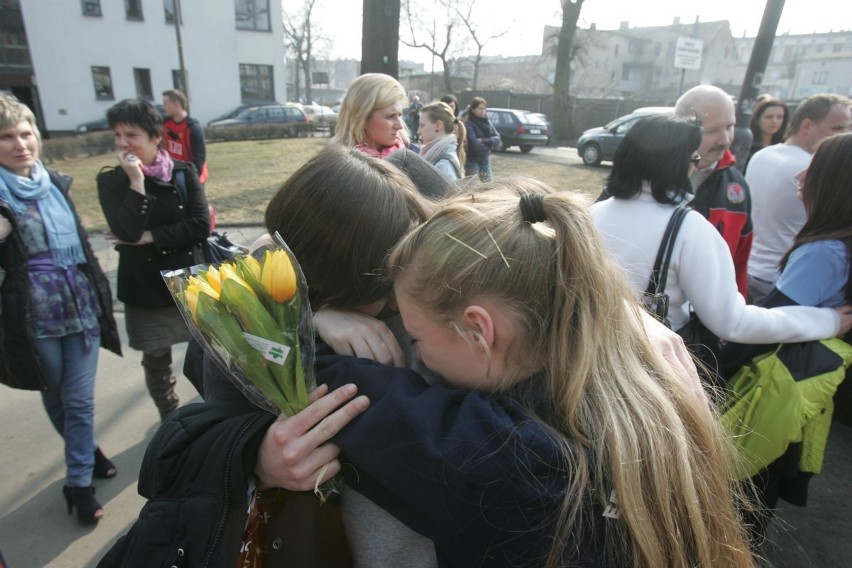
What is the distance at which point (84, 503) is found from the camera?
2568 mm

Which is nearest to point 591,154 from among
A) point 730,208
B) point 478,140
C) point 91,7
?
point 478,140

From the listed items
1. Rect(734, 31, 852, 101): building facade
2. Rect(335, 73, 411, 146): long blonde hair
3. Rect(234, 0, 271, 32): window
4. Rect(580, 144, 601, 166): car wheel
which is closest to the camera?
Rect(335, 73, 411, 146): long blonde hair

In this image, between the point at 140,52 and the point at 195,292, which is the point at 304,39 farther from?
the point at 195,292

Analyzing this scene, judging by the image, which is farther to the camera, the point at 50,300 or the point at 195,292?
the point at 50,300

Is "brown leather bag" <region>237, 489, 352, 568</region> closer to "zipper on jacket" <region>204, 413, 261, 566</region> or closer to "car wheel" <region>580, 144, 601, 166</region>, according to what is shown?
"zipper on jacket" <region>204, 413, 261, 566</region>

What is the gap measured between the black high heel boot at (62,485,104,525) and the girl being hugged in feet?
7.58

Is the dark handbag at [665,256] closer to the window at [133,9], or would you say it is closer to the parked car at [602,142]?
the parked car at [602,142]

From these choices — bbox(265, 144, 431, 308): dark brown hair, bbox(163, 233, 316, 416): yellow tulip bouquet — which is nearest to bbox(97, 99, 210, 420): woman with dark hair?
bbox(265, 144, 431, 308): dark brown hair

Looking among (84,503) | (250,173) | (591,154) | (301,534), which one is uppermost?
(301,534)

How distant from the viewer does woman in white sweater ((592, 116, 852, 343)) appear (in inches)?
77.7

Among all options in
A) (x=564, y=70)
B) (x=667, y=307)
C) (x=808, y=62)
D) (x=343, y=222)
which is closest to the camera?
(x=343, y=222)

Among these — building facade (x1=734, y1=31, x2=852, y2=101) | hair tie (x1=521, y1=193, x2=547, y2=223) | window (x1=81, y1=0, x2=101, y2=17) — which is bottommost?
hair tie (x1=521, y1=193, x2=547, y2=223)

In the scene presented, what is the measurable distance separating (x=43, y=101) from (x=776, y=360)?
31.5 metres

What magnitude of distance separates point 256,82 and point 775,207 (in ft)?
105
